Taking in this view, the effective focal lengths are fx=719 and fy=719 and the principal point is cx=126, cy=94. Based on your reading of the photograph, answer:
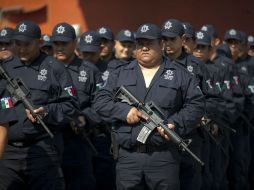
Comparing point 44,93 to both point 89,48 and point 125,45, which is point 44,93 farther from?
point 125,45

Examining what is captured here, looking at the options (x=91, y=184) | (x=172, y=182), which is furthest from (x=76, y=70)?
(x=172, y=182)

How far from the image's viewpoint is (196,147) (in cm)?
817

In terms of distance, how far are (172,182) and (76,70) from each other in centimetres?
257

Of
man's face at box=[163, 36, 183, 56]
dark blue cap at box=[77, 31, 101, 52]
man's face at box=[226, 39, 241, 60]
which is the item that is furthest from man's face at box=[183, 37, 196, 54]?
man's face at box=[226, 39, 241, 60]

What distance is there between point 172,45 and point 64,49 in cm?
139

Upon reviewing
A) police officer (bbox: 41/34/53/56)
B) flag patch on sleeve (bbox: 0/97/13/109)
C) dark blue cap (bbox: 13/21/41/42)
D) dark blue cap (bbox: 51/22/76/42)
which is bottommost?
flag patch on sleeve (bbox: 0/97/13/109)

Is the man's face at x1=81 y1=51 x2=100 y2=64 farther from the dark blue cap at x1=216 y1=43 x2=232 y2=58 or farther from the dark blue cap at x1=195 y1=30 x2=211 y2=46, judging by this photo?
the dark blue cap at x1=216 y1=43 x2=232 y2=58

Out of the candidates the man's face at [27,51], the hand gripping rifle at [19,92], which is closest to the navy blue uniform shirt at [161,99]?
the hand gripping rifle at [19,92]

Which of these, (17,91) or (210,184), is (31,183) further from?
(210,184)

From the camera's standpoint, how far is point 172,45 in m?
8.26

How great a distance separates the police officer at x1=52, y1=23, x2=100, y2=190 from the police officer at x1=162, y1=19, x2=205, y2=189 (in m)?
1.15

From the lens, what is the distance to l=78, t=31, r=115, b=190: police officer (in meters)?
9.52

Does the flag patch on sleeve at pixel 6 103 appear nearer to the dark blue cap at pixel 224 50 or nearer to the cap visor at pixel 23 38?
the cap visor at pixel 23 38

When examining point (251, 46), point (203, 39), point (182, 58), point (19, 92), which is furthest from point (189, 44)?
point (251, 46)
